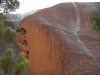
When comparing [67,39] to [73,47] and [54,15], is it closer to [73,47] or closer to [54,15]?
[73,47]

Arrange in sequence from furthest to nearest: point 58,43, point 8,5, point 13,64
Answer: point 58,43 → point 8,5 → point 13,64

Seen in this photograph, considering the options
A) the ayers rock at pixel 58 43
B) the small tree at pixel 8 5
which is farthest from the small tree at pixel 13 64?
the ayers rock at pixel 58 43

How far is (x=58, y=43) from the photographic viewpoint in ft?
35.6

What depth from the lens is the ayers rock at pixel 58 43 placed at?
10.6 meters

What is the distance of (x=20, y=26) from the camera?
12.4 m

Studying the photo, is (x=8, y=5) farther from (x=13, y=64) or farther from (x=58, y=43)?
(x=58, y=43)

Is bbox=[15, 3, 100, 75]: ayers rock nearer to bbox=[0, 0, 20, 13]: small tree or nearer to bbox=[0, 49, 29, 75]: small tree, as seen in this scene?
bbox=[0, 0, 20, 13]: small tree

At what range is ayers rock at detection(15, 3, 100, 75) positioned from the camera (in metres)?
10.6

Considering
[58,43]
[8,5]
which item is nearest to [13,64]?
[8,5]

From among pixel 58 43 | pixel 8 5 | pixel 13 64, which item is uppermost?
pixel 8 5

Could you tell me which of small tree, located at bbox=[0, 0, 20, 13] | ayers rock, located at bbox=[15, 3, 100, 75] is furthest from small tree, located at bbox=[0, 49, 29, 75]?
ayers rock, located at bbox=[15, 3, 100, 75]

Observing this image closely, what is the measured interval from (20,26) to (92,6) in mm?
5286

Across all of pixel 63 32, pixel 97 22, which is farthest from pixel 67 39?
pixel 97 22

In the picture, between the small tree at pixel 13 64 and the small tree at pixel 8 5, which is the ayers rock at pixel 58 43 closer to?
the small tree at pixel 8 5
